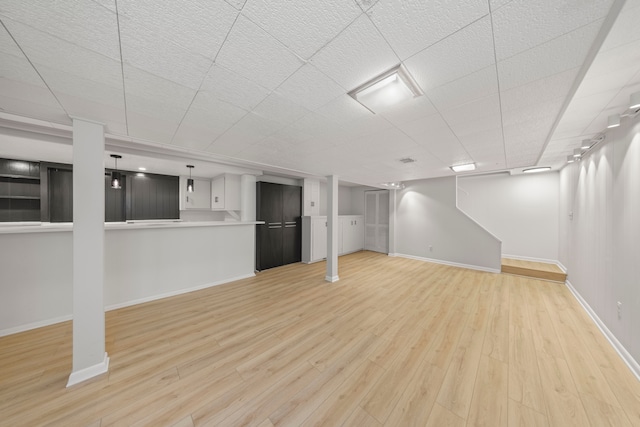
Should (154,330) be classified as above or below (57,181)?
below

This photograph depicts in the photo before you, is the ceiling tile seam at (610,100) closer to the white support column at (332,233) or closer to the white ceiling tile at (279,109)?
the white ceiling tile at (279,109)

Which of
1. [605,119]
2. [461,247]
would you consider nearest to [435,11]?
[605,119]

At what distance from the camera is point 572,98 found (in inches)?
61.6

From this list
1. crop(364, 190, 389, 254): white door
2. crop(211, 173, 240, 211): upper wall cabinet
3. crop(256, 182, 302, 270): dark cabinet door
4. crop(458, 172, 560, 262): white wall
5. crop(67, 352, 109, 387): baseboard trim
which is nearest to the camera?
crop(67, 352, 109, 387): baseboard trim

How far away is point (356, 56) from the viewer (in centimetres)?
115

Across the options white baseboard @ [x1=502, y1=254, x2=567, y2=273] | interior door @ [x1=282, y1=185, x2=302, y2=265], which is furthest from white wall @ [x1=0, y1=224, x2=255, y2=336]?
white baseboard @ [x1=502, y1=254, x2=567, y2=273]

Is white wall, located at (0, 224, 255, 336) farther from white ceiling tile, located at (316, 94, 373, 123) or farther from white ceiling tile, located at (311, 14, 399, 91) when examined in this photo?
white ceiling tile, located at (311, 14, 399, 91)

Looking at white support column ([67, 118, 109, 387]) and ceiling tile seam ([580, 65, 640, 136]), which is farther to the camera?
white support column ([67, 118, 109, 387])

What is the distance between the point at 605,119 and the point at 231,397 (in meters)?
4.31

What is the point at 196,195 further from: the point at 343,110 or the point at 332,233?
the point at 343,110

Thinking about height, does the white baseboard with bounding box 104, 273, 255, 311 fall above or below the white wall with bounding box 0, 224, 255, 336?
below

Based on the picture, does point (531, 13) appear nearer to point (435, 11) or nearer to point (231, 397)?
point (435, 11)

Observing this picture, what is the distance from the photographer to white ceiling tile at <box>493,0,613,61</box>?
0.86 meters

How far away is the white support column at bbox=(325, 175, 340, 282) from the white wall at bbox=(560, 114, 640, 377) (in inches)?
139
